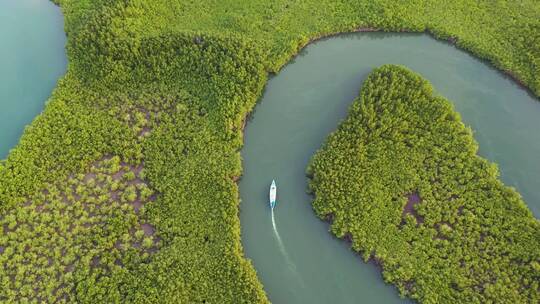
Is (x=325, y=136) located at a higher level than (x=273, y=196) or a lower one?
higher

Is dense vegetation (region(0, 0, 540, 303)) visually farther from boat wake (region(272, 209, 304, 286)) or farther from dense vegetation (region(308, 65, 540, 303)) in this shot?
dense vegetation (region(308, 65, 540, 303))

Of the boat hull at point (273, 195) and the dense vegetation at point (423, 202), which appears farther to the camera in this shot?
the boat hull at point (273, 195)

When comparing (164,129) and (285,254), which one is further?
(164,129)

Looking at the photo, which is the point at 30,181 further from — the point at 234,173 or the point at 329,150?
the point at 329,150

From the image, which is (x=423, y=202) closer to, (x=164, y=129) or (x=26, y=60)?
(x=164, y=129)

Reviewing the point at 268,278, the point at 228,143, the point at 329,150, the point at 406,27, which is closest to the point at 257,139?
the point at 228,143

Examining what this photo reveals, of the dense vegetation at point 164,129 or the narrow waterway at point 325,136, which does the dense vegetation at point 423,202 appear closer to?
the narrow waterway at point 325,136

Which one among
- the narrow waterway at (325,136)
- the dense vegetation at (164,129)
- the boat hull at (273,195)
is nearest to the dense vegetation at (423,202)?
the narrow waterway at (325,136)

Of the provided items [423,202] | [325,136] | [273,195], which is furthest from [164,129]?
[423,202]
